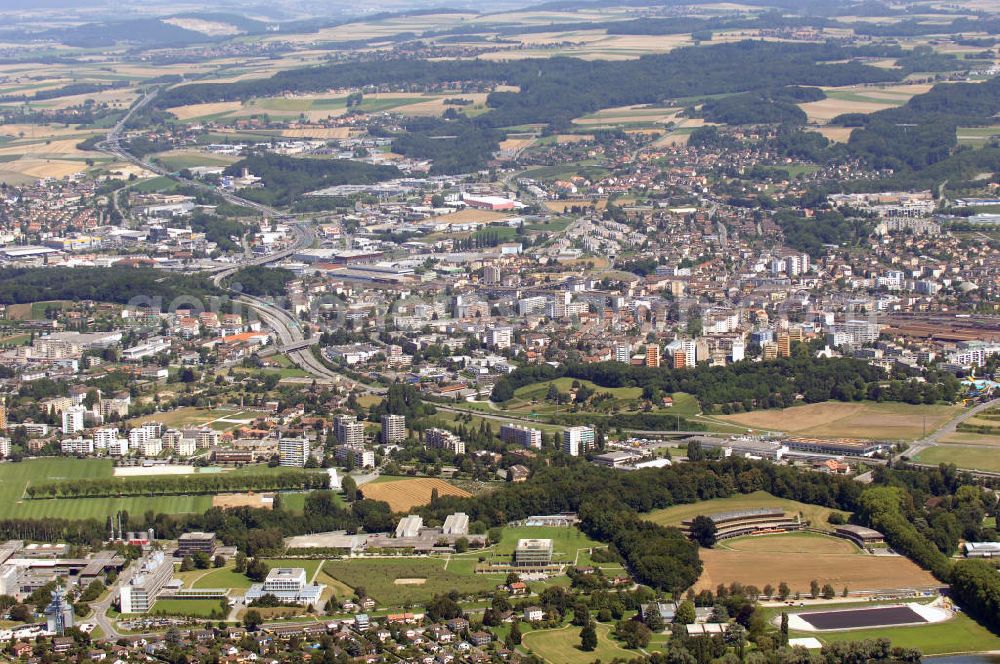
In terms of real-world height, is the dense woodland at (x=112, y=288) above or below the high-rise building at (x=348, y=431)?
below

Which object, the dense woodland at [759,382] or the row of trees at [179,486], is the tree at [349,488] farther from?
the dense woodland at [759,382]

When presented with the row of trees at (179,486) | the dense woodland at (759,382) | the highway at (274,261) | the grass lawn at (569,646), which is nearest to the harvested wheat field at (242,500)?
the row of trees at (179,486)

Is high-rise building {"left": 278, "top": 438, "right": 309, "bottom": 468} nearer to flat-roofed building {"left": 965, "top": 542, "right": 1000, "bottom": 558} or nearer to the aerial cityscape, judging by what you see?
the aerial cityscape

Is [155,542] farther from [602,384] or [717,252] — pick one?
[717,252]

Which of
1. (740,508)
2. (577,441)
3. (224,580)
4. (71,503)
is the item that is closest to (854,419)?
(577,441)

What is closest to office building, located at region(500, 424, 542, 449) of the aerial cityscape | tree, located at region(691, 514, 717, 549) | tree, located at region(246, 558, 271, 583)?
the aerial cityscape

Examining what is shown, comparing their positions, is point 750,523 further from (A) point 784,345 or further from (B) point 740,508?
(A) point 784,345
